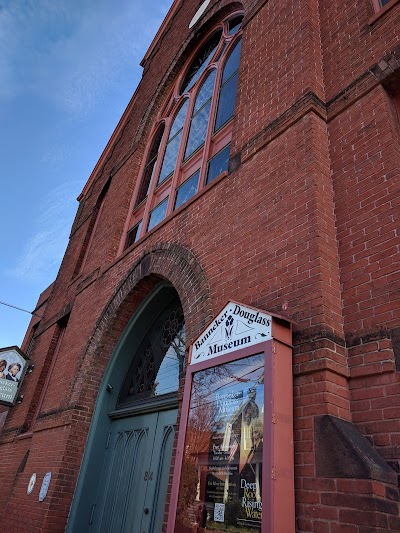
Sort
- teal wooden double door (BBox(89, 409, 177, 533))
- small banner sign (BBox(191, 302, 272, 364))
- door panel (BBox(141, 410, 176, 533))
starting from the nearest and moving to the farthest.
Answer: small banner sign (BBox(191, 302, 272, 364)), door panel (BBox(141, 410, 176, 533)), teal wooden double door (BBox(89, 409, 177, 533))

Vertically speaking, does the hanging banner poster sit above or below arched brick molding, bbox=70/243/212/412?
below

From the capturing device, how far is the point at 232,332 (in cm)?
379

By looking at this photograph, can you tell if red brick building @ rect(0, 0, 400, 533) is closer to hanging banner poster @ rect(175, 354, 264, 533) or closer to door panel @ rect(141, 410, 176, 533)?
door panel @ rect(141, 410, 176, 533)

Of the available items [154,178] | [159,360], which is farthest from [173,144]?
[159,360]

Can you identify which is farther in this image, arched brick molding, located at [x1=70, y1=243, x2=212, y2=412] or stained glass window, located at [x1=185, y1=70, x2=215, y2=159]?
stained glass window, located at [x1=185, y1=70, x2=215, y2=159]

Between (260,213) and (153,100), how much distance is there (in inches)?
277

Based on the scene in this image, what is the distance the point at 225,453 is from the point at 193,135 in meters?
6.17

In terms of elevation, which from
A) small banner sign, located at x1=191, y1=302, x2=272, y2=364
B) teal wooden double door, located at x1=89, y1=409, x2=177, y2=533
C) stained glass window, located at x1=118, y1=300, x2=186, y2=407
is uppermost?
stained glass window, located at x1=118, y1=300, x2=186, y2=407

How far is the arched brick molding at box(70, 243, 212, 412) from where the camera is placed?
579cm

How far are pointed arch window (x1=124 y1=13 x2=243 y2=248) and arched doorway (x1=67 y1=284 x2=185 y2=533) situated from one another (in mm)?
1946

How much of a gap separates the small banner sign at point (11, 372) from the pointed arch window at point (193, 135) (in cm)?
433

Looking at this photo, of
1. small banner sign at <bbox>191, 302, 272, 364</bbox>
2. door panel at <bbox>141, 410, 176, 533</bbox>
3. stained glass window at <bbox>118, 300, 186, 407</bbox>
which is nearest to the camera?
small banner sign at <bbox>191, 302, 272, 364</bbox>

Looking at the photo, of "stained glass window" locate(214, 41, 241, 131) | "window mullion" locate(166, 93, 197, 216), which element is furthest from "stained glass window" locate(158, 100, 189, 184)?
"stained glass window" locate(214, 41, 241, 131)

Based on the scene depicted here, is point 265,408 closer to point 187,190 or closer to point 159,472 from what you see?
point 159,472
